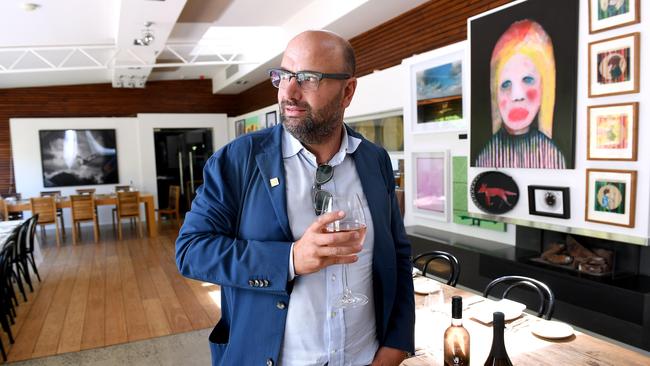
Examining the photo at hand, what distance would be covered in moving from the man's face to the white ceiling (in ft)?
14.1

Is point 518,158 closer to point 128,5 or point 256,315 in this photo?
point 256,315

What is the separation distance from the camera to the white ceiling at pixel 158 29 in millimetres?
5602

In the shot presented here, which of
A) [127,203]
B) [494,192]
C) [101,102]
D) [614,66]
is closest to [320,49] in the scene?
[614,66]

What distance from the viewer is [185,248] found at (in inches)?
45.5

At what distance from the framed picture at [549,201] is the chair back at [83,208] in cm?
836

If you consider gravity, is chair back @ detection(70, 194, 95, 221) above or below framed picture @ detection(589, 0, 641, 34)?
below

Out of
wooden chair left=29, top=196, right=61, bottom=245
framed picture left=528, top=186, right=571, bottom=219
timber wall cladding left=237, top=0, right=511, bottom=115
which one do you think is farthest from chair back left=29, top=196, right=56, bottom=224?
framed picture left=528, top=186, right=571, bottom=219

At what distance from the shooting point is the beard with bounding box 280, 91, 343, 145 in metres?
1.23

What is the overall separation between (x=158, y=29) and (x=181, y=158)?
616 cm

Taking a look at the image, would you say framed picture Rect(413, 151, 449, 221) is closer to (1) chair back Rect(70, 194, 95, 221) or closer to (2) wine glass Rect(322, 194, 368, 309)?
(2) wine glass Rect(322, 194, 368, 309)

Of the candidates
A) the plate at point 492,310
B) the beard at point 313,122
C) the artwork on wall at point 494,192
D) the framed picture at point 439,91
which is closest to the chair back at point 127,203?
the framed picture at point 439,91

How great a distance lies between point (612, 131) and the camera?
278cm

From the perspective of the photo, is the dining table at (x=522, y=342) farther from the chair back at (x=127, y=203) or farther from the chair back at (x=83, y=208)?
the chair back at (x=83, y=208)

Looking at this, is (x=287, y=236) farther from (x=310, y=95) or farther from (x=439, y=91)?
(x=439, y=91)
